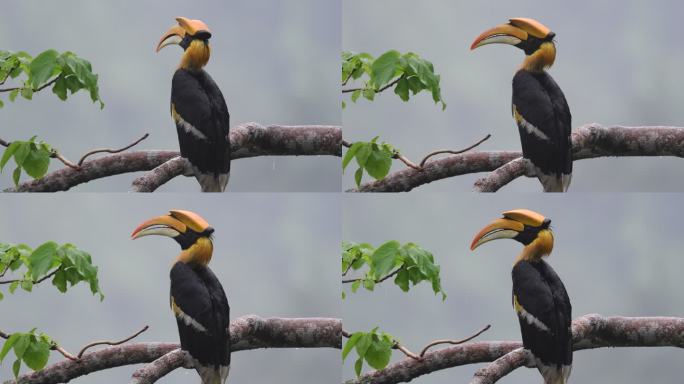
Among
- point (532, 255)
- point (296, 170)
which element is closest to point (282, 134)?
point (296, 170)

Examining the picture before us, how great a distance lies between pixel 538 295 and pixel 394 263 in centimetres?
48

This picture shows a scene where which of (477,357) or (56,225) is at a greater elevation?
(56,225)

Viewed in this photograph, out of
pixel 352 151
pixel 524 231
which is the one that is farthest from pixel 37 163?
pixel 524 231

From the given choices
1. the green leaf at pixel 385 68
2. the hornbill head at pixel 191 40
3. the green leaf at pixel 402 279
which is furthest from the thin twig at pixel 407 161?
the hornbill head at pixel 191 40

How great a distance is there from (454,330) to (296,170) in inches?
29.0

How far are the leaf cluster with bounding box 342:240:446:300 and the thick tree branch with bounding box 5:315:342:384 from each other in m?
0.18

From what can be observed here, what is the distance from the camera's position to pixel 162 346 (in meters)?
5.69

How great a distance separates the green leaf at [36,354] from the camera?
5648 mm

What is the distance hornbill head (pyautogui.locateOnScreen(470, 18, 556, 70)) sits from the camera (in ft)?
18.4

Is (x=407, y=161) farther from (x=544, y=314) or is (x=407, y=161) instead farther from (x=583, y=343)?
(x=583, y=343)

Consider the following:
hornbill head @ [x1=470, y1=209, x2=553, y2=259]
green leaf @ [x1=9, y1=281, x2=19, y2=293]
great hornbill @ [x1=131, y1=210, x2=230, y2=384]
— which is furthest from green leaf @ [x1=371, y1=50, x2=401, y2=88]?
green leaf @ [x1=9, y1=281, x2=19, y2=293]

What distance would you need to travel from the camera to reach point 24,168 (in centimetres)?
562

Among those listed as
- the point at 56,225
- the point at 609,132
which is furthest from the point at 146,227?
the point at 609,132

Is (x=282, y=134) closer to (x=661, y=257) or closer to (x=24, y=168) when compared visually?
(x=24, y=168)
